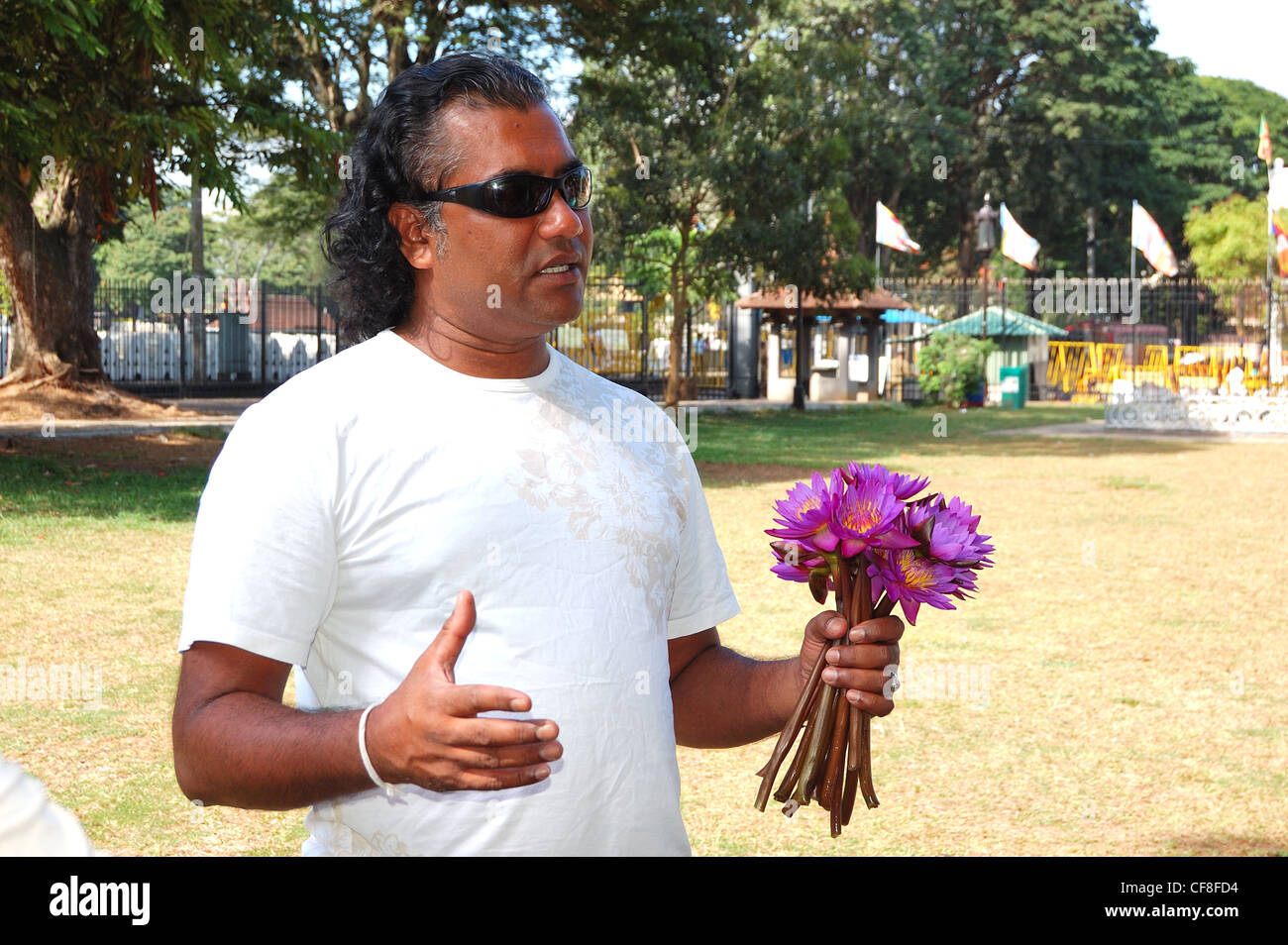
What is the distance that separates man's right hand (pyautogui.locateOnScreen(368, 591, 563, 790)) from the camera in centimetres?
164

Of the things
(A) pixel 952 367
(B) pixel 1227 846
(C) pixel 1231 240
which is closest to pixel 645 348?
(A) pixel 952 367

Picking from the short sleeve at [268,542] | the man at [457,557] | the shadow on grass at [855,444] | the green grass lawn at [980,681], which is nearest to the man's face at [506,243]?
the man at [457,557]

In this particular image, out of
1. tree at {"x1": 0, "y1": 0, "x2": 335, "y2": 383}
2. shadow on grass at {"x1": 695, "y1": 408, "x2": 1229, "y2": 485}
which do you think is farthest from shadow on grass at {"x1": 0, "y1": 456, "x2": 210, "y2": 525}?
shadow on grass at {"x1": 695, "y1": 408, "x2": 1229, "y2": 485}

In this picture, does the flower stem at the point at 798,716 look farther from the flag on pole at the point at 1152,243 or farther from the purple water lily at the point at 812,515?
the flag on pole at the point at 1152,243

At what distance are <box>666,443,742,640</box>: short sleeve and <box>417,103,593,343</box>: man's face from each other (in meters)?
0.35

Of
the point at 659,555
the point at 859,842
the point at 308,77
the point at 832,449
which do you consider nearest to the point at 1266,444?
the point at 832,449

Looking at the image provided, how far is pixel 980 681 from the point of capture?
23.3 ft

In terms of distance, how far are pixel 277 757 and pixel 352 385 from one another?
0.52 meters

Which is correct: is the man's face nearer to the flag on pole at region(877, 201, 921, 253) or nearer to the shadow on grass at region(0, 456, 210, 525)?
the shadow on grass at region(0, 456, 210, 525)

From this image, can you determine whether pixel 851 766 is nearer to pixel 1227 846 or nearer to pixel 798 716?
pixel 798 716

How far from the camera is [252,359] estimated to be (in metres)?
32.7

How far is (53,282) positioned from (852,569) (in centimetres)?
1965

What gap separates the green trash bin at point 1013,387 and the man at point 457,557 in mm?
33345
